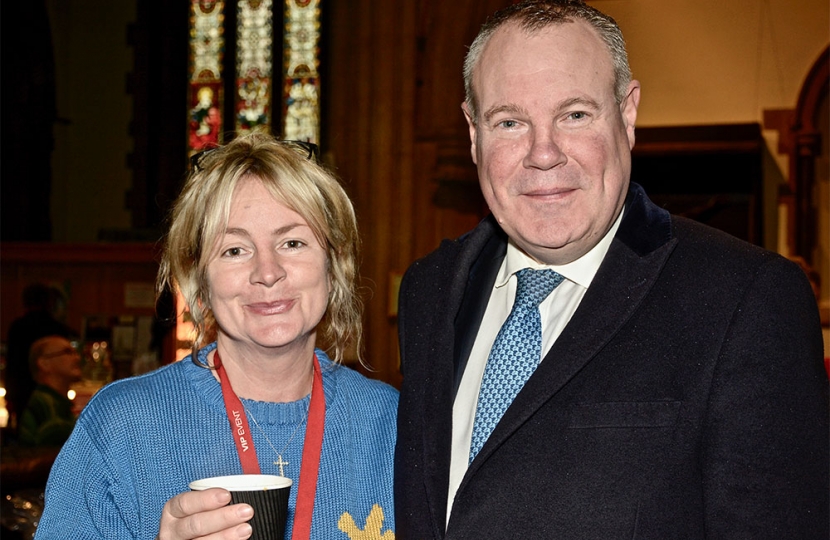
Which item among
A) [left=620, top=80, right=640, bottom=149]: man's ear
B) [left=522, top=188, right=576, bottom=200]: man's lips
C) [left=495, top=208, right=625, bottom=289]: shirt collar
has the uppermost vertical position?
[left=620, top=80, right=640, bottom=149]: man's ear

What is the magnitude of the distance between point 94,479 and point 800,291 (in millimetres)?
1289

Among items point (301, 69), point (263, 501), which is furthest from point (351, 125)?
point (263, 501)

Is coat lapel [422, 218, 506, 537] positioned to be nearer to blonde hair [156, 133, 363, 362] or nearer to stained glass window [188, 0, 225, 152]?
blonde hair [156, 133, 363, 362]

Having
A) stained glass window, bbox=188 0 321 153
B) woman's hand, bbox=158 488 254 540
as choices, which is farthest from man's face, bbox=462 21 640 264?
stained glass window, bbox=188 0 321 153

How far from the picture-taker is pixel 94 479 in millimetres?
1672

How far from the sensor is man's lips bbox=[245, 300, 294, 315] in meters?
1.80

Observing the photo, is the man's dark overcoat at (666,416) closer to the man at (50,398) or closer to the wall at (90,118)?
the man at (50,398)

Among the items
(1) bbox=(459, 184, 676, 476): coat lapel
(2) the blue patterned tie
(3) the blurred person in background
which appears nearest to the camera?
(1) bbox=(459, 184, 676, 476): coat lapel

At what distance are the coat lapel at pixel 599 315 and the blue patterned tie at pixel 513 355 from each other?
80 mm

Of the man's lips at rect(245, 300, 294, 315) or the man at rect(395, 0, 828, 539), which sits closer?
the man at rect(395, 0, 828, 539)

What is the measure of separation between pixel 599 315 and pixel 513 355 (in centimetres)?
19

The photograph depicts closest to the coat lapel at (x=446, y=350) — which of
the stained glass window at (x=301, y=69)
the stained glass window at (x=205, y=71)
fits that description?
the stained glass window at (x=301, y=69)

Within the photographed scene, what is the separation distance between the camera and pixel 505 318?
1741mm

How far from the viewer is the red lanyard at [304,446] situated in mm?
1729
